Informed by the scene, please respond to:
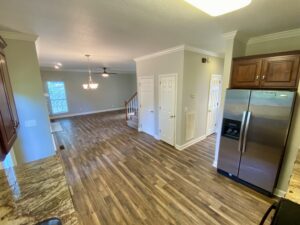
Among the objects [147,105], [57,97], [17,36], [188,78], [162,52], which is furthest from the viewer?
[57,97]

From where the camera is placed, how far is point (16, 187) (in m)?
1.23

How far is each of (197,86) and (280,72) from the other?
6.41ft

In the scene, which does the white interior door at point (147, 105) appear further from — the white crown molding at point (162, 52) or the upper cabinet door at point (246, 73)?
the upper cabinet door at point (246, 73)

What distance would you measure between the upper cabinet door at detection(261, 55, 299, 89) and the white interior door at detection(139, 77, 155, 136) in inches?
116

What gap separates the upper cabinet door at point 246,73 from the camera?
239 centimetres

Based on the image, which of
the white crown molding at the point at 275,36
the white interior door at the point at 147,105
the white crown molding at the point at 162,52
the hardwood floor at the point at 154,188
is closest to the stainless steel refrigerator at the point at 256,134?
the hardwood floor at the point at 154,188

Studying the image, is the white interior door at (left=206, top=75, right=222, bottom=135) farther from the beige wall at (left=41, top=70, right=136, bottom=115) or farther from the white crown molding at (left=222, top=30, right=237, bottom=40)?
the beige wall at (left=41, top=70, right=136, bottom=115)

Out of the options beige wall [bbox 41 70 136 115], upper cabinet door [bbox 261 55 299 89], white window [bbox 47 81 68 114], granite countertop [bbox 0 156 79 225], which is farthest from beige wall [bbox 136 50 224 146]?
white window [bbox 47 81 68 114]

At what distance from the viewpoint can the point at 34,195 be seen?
1115mm

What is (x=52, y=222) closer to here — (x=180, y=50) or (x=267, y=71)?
(x=267, y=71)

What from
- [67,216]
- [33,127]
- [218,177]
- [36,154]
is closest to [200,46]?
[218,177]

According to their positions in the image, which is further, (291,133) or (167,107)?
(167,107)

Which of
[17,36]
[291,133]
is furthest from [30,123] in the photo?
[291,133]

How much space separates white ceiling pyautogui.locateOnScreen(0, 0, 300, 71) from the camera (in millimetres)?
1644
